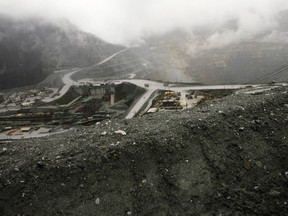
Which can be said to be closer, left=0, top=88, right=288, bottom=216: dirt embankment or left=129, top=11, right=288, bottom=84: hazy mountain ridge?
left=0, top=88, right=288, bottom=216: dirt embankment

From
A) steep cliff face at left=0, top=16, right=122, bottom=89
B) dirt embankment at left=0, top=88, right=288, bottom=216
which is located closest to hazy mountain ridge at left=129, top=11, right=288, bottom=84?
steep cliff face at left=0, top=16, right=122, bottom=89

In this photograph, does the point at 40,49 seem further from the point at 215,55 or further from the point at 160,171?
the point at 160,171

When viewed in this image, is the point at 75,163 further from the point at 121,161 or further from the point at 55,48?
the point at 55,48

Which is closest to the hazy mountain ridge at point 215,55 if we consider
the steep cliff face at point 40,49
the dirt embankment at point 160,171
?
the steep cliff face at point 40,49

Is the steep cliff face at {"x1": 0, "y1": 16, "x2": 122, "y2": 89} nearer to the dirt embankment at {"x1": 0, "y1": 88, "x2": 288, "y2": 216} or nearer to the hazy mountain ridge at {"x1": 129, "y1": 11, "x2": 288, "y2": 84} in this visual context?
the hazy mountain ridge at {"x1": 129, "y1": 11, "x2": 288, "y2": 84}

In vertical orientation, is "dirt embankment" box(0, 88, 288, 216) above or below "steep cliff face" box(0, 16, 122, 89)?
below

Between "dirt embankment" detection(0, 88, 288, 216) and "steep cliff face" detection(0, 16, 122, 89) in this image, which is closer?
"dirt embankment" detection(0, 88, 288, 216)
